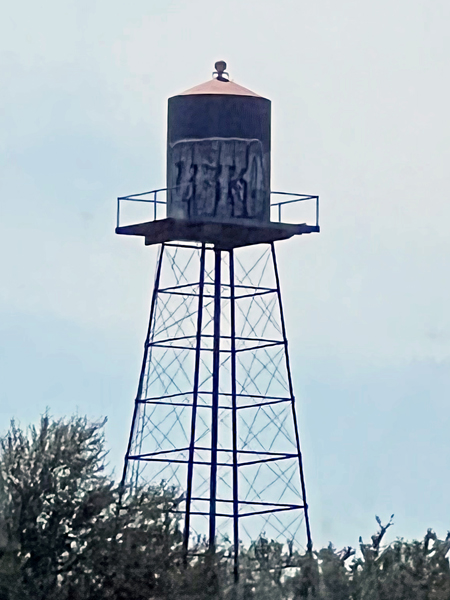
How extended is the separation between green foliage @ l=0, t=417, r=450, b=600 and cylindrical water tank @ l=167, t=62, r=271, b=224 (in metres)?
4.25

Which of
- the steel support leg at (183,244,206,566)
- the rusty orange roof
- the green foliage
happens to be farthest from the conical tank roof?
the green foliage

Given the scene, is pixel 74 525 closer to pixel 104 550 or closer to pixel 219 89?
pixel 104 550

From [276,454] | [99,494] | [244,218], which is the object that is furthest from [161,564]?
[244,218]

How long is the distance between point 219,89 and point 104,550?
8264 mm

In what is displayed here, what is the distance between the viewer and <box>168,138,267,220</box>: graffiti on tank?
117ft

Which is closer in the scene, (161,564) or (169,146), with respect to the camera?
(161,564)

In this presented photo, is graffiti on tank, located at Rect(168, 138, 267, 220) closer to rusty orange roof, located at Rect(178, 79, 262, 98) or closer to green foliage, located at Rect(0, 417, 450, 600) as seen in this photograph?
rusty orange roof, located at Rect(178, 79, 262, 98)

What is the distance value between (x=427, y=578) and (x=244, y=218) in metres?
6.99

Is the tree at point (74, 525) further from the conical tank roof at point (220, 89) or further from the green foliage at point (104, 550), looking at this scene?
the conical tank roof at point (220, 89)

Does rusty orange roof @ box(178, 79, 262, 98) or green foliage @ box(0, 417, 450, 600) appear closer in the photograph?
green foliage @ box(0, 417, 450, 600)

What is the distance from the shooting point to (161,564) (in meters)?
33.5

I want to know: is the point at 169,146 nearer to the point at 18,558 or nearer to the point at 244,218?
the point at 244,218

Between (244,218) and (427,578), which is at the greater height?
(244,218)

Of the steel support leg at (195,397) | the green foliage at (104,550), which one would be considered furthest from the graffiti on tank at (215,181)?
the green foliage at (104,550)
